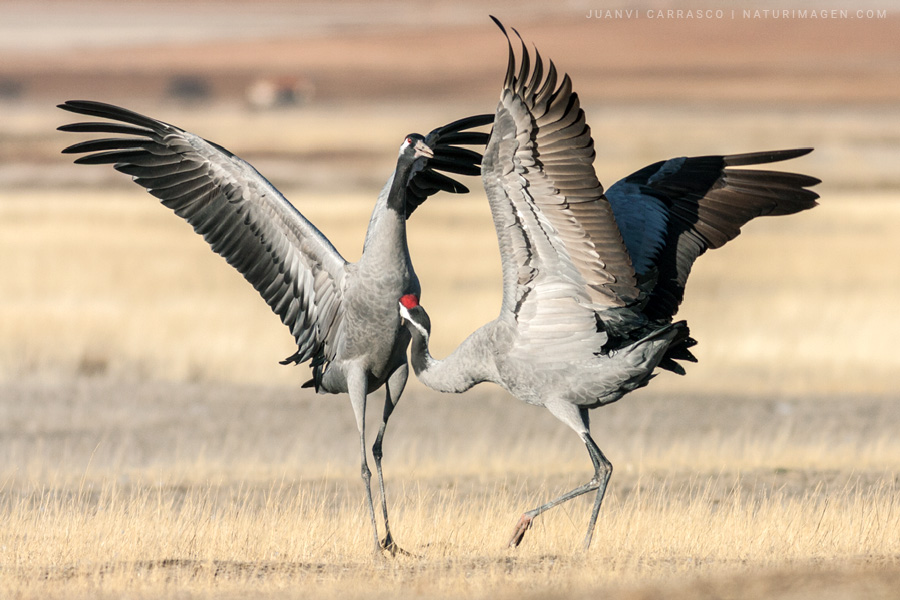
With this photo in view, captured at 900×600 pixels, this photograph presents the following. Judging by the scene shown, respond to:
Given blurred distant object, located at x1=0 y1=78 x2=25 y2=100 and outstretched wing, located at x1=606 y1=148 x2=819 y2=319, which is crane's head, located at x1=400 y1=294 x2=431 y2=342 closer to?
outstretched wing, located at x1=606 y1=148 x2=819 y2=319

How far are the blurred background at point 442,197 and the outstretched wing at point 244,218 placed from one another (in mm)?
6600

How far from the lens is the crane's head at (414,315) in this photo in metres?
7.92

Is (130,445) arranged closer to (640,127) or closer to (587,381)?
(587,381)

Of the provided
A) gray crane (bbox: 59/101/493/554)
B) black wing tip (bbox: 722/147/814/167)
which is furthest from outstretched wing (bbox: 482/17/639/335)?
black wing tip (bbox: 722/147/814/167)

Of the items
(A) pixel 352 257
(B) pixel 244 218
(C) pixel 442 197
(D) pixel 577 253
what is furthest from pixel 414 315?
(C) pixel 442 197

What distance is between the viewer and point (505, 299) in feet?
25.0

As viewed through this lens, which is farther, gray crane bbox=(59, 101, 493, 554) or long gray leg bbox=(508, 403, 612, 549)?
gray crane bbox=(59, 101, 493, 554)

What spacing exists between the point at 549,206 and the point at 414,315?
4.23 feet

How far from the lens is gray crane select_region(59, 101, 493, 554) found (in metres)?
8.36

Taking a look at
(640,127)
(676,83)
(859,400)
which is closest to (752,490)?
(859,400)

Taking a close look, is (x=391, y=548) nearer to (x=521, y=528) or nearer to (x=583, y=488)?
(x=521, y=528)

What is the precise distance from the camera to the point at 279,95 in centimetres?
7519

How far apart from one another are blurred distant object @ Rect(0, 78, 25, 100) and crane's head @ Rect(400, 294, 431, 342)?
254 ft

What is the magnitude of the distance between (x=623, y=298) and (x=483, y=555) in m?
1.65
